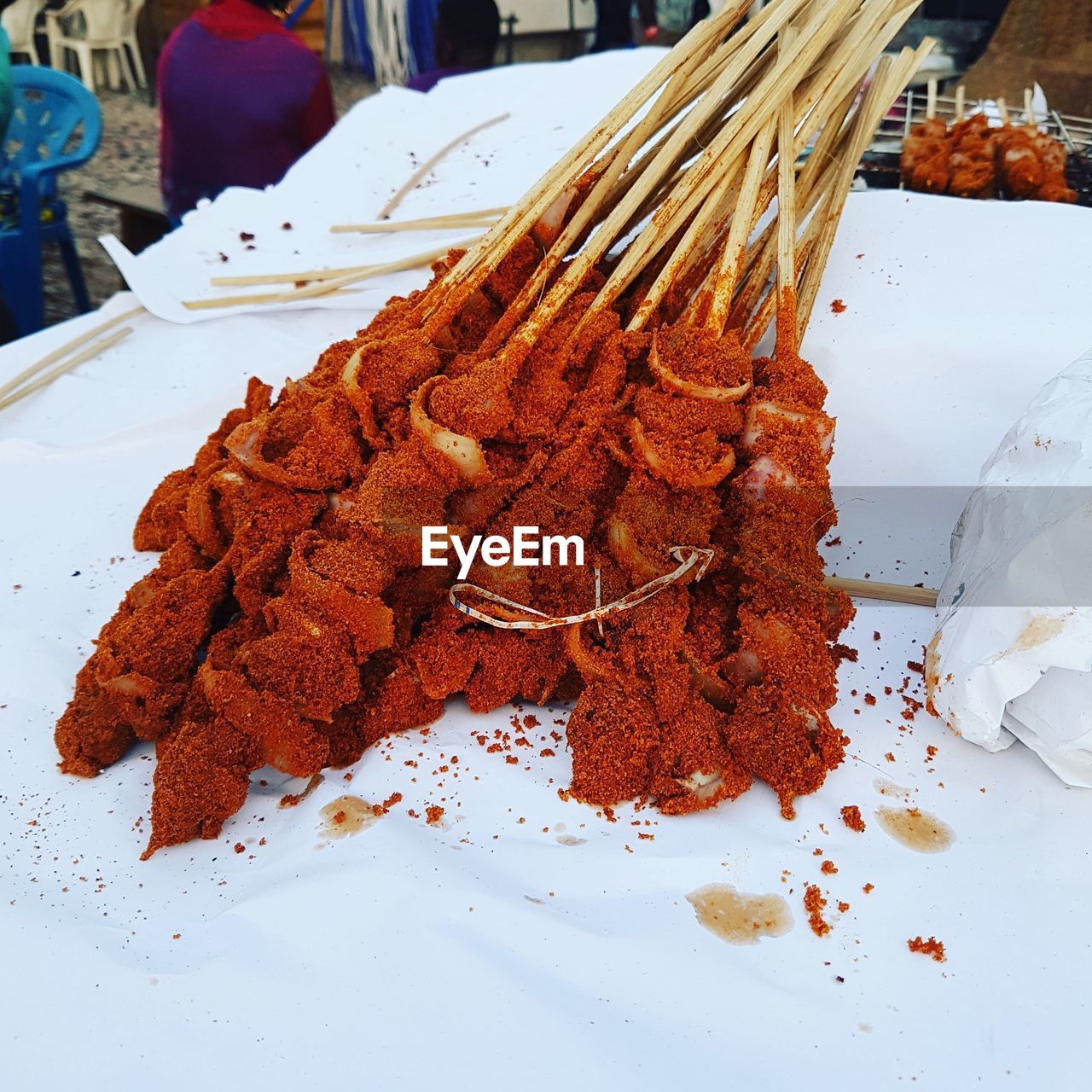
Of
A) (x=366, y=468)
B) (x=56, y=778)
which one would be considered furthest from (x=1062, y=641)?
(x=56, y=778)

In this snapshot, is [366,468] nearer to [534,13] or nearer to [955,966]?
[955,966]

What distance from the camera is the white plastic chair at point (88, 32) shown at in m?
6.98

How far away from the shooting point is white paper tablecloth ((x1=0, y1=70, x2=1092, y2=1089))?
0.95 m

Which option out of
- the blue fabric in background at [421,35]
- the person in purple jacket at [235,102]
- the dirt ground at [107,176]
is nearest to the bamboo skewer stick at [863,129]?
the person in purple jacket at [235,102]

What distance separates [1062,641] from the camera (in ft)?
3.75

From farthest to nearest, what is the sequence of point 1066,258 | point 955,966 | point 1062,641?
point 1066,258 → point 1062,641 → point 955,966

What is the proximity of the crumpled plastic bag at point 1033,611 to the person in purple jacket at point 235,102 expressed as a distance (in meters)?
3.16

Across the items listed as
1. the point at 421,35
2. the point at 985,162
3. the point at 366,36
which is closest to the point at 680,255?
the point at 985,162

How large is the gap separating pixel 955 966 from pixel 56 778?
1.23 metres

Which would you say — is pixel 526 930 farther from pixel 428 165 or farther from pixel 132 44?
pixel 132 44

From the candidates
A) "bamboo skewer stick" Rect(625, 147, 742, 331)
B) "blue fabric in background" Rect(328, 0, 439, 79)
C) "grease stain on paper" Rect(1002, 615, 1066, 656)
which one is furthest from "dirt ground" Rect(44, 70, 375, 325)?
"grease stain on paper" Rect(1002, 615, 1066, 656)

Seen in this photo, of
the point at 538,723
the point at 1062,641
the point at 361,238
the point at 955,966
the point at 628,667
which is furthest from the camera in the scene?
the point at 361,238

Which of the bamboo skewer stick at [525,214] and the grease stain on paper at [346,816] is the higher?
the bamboo skewer stick at [525,214]

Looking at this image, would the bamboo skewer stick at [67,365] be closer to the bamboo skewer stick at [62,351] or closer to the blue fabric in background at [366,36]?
the bamboo skewer stick at [62,351]
